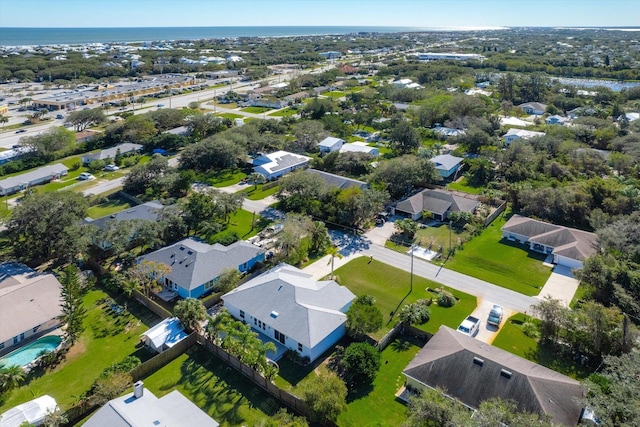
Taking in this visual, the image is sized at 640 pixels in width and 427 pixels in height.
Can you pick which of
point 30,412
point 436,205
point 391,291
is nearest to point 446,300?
point 391,291

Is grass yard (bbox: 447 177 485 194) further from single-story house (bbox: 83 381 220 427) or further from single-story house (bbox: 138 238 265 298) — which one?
single-story house (bbox: 83 381 220 427)

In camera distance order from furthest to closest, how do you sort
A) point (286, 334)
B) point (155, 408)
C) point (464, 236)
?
point (464, 236) < point (286, 334) < point (155, 408)

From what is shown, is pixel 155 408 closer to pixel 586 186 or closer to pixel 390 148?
pixel 586 186

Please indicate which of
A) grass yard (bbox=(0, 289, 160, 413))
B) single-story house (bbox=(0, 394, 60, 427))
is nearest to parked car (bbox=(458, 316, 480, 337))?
grass yard (bbox=(0, 289, 160, 413))

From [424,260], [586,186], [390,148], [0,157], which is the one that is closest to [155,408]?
[424,260]

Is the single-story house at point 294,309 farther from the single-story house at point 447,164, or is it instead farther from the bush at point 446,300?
the single-story house at point 447,164

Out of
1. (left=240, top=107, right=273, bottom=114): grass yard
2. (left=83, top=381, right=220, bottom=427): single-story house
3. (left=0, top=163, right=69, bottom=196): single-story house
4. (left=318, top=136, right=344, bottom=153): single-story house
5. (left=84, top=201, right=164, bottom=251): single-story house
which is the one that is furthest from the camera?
(left=240, top=107, right=273, bottom=114): grass yard
